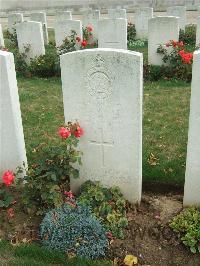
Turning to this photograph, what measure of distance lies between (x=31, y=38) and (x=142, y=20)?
19.2 feet

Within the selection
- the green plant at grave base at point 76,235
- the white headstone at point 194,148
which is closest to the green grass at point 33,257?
the green plant at grave base at point 76,235

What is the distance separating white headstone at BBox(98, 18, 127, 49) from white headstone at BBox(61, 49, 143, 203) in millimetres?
6132

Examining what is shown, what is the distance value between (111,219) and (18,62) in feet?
23.9

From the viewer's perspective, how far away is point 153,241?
423 centimetres

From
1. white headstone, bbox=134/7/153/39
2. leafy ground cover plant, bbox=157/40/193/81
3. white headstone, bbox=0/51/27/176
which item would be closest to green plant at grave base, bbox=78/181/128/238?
white headstone, bbox=0/51/27/176

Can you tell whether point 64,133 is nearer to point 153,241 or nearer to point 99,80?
point 99,80

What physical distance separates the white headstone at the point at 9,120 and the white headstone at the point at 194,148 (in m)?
2.06

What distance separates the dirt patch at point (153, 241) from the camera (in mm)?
4020

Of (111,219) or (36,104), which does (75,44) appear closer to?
(36,104)

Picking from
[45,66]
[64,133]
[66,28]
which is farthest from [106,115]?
[66,28]

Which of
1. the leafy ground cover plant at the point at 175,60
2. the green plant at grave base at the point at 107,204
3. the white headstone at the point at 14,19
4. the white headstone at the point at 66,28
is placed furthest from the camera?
the white headstone at the point at 14,19

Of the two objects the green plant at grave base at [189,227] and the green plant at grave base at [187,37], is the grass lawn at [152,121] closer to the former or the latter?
the green plant at grave base at [189,227]

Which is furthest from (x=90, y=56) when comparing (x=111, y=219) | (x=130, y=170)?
(x=111, y=219)

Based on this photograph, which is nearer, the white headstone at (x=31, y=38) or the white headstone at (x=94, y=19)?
the white headstone at (x=31, y=38)
